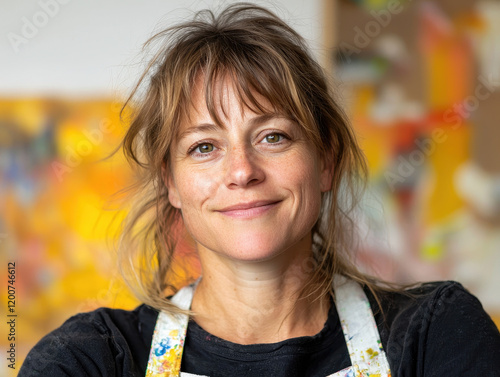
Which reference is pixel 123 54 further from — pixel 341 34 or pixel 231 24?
pixel 231 24

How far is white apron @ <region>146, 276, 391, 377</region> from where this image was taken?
1.42m

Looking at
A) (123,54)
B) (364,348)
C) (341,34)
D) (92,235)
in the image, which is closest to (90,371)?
(364,348)

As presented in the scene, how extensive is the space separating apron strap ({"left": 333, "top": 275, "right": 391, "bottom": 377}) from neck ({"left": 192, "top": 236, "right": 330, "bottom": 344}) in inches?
2.6

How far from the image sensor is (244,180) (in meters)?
1.36

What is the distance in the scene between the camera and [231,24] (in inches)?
60.5

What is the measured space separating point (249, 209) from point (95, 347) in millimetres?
425

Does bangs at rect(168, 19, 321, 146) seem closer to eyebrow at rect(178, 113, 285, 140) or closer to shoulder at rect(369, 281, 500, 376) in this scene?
eyebrow at rect(178, 113, 285, 140)

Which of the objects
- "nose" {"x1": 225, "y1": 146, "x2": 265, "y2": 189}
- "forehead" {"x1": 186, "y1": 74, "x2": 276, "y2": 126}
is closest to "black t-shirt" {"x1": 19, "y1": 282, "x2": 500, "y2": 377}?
"nose" {"x1": 225, "y1": 146, "x2": 265, "y2": 189}

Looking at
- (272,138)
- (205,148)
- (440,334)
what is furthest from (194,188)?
(440,334)

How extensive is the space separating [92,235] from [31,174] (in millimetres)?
383

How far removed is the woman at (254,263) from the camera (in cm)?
139

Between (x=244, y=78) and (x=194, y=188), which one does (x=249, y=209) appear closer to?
(x=194, y=188)

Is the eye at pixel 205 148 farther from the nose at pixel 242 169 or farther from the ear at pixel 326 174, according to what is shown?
the ear at pixel 326 174

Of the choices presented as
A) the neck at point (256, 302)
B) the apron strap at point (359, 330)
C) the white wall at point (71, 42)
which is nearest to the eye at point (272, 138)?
the neck at point (256, 302)
